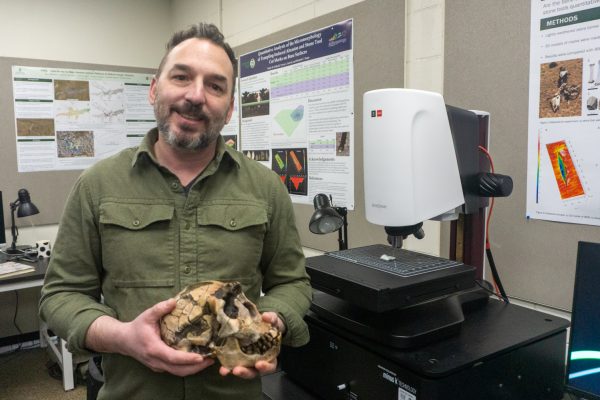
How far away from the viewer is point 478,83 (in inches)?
62.1

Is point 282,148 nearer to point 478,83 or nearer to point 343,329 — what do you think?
point 478,83

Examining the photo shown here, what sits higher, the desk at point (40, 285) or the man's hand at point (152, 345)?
the man's hand at point (152, 345)

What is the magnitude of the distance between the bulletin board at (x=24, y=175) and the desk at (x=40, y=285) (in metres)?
A: 0.51

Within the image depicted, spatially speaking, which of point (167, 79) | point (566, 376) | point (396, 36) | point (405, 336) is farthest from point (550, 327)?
point (396, 36)

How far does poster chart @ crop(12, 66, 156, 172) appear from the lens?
3299mm

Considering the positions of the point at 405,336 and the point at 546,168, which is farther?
the point at 546,168

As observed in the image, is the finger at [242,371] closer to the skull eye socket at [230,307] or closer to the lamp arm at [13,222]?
the skull eye socket at [230,307]

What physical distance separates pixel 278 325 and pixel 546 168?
100 cm

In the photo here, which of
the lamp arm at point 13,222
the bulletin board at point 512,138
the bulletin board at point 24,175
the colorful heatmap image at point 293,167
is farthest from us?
the bulletin board at point 24,175

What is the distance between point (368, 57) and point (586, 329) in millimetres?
1412

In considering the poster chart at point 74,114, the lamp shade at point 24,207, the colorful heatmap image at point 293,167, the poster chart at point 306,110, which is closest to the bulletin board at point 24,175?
the poster chart at point 74,114

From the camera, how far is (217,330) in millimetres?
809

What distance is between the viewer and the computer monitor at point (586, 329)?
922 millimetres

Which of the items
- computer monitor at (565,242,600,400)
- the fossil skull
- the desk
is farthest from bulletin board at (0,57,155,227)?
computer monitor at (565,242,600,400)
